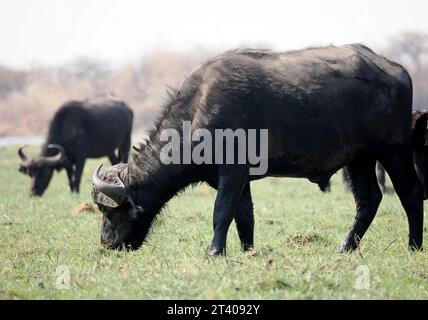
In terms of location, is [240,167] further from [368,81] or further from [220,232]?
[368,81]

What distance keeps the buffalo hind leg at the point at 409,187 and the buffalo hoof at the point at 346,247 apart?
619 mm

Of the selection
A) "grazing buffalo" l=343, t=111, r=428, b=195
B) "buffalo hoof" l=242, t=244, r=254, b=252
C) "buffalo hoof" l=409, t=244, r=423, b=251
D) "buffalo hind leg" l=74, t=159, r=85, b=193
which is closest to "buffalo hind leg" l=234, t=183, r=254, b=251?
"buffalo hoof" l=242, t=244, r=254, b=252

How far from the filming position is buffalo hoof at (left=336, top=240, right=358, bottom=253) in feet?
25.7

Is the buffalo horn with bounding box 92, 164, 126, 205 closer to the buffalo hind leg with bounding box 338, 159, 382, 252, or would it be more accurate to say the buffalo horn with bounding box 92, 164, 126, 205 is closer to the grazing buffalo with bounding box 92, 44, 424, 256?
the grazing buffalo with bounding box 92, 44, 424, 256

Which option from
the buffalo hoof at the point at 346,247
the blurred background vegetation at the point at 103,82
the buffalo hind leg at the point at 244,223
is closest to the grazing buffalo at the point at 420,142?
the buffalo hoof at the point at 346,247

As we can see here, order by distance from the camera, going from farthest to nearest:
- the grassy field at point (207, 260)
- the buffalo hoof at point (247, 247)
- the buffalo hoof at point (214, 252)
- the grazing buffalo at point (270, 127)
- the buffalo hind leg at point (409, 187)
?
the buffalo hind leg at point (409, 187)
the buffalo hoof at point (247, 247)
the grazing buffalo at point (270, 127)
the buffalo hoof at point (214, 252)
the grassy field at point (207, 260)

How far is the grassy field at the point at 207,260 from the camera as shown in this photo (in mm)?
5520

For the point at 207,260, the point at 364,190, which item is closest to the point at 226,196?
the point at 207,260

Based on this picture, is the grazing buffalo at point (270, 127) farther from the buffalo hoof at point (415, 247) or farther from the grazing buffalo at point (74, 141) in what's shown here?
the grazing buffalo at point (74, 141)

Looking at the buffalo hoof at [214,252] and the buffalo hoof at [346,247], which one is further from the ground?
the buffalo hoof at [214,252]

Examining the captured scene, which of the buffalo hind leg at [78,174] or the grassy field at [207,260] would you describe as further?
the buffalo hind leg at [78,174]

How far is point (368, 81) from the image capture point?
25.5 ft

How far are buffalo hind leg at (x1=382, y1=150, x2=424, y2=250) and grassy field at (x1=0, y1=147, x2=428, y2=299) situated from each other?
0.77ft
